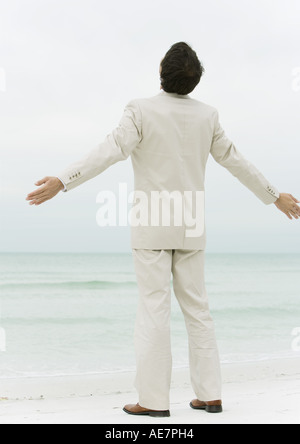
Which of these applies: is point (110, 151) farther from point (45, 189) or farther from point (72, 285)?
point (72, 285)

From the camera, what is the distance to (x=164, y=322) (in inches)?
93.0

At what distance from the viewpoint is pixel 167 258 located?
239 cm

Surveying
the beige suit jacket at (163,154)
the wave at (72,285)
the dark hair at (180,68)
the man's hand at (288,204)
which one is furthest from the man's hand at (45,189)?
the wave at (72,285)

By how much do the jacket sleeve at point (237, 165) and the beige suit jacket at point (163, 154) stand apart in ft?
0.32

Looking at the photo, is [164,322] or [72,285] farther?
[72,285]

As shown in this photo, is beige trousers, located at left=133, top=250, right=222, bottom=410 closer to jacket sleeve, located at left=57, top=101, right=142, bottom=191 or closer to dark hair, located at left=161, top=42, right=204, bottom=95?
jacket sleeve, located at left=57, top=101, right=142, bottom=191

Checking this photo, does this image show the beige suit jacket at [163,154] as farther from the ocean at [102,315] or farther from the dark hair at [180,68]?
the ocean at [102,315]

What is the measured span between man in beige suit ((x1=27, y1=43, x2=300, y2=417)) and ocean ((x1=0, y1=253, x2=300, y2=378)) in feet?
9.24

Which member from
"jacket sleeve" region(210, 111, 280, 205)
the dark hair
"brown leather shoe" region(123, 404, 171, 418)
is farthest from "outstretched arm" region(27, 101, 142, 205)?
"brown leather shoe" region(123, 404, 171, 418)

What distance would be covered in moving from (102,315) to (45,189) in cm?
959

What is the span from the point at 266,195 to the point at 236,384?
1.78 metres

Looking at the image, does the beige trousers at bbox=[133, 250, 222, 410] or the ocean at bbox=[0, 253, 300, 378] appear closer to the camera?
the beige trousers at bbox=[133, 250, 222, 410]

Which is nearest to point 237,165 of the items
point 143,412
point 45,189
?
point 45,189

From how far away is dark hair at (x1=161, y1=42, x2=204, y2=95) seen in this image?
2393mm
